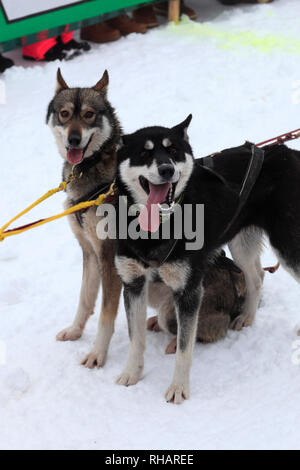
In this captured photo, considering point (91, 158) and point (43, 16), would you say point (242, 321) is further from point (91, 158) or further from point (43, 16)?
point (43, 16)

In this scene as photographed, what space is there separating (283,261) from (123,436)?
115 cm

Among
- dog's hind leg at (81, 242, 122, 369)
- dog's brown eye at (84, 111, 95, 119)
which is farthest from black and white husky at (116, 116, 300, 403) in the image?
dog's brown eye at (84, 111, 95, 119)

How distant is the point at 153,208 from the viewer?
8.39 feet

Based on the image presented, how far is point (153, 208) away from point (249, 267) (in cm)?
99

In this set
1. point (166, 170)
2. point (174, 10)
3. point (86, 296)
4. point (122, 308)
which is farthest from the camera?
point (174, 10)

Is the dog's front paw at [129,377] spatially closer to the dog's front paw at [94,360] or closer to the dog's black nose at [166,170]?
the dog's front paw at [94,360]

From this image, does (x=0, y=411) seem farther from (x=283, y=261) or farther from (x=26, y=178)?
(x=26, y=178)

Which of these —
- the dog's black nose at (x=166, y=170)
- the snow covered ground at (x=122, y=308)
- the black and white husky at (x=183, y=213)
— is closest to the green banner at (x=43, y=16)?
the snow covered ground at (x=122, y=308)

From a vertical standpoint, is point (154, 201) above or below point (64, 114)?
below

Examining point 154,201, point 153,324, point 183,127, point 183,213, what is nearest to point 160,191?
point 154,201

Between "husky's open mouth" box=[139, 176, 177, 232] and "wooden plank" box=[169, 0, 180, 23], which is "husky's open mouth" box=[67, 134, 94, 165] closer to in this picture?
"husky's open mouth" box=[139, 176, 177, 232]

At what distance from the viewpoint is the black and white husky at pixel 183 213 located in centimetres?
256

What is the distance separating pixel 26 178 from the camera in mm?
5234
